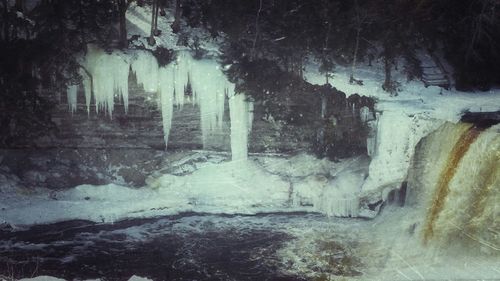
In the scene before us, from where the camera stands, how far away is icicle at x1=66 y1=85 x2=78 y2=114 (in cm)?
968

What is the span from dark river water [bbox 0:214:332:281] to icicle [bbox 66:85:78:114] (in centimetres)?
262

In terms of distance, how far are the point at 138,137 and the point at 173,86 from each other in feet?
4.85

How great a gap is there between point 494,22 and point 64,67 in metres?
10.0

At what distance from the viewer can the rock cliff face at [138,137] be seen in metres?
9.89

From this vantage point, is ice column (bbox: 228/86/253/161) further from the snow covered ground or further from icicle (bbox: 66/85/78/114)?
icicle (bbox: 66/85/78/114)

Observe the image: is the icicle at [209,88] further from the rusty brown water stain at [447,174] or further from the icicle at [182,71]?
the rusty brown water stain at [447,174]

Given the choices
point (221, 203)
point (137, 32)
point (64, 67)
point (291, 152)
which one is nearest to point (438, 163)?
point (291, 152)

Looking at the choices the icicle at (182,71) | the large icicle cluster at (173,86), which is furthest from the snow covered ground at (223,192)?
the icicle at (182,71)

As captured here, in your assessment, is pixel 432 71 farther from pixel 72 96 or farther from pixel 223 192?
pixel 72 96

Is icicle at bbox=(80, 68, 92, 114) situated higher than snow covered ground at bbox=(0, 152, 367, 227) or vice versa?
icicle at bbox=(80, 68, 92, 114)

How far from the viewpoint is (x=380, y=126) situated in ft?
31.9

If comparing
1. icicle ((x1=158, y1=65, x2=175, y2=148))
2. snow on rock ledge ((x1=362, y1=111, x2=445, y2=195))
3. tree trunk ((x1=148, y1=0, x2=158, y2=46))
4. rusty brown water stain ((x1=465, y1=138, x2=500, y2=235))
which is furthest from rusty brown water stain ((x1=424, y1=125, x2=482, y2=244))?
tree trunk ((x1=148, y1=0, x2=158, y2=46))

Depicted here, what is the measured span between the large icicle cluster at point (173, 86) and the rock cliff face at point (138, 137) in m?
0.14

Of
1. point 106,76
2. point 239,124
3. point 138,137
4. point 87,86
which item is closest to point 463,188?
point 239,124
